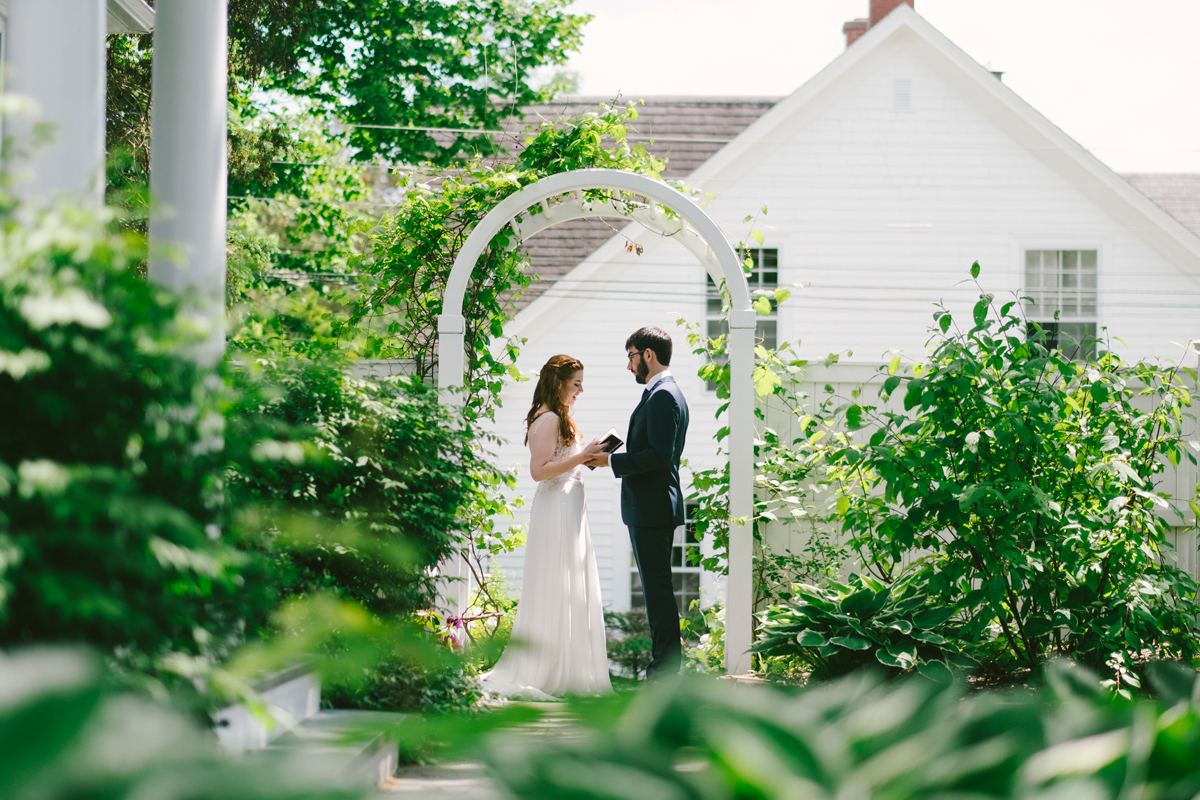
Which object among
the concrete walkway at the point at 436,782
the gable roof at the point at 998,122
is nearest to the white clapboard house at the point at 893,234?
the gable roof at the point at 998,122

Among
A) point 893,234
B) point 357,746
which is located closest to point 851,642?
point 357,746

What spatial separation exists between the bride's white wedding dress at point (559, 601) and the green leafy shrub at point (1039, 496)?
1.48 m

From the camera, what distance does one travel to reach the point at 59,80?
7.85 feet

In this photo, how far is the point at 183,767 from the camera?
0.70 metres

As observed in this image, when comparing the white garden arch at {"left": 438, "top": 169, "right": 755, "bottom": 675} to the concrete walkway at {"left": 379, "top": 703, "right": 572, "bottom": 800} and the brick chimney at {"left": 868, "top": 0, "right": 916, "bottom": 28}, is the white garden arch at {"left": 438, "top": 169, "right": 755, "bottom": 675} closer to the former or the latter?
the concrete walkway at {"left": 379, "top": 703, "right": 572, "bottom": 800}

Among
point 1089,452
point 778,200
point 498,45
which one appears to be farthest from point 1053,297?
point 1089,452

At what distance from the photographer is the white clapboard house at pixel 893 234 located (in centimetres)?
Result: 1044

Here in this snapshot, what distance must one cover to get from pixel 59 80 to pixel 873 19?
11415 mm

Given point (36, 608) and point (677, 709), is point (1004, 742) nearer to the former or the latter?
point (677, 709)

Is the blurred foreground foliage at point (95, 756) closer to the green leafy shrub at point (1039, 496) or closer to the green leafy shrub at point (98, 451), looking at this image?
the green leafy shrub at point (98, 451)

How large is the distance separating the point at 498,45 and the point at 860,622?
30.6 ft

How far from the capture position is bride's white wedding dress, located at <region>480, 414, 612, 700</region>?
4.78 m

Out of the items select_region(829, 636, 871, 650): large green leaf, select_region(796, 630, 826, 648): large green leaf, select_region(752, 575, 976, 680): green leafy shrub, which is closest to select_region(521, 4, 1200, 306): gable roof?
select_region(752, 575, 976, 680): green leafy shrub

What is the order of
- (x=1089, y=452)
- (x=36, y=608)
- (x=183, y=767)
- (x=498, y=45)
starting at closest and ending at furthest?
1. (x=183, y=767)
2. (x=36, y=608)
3. (x=1089, y=452)
4. (x=498, y=45)
